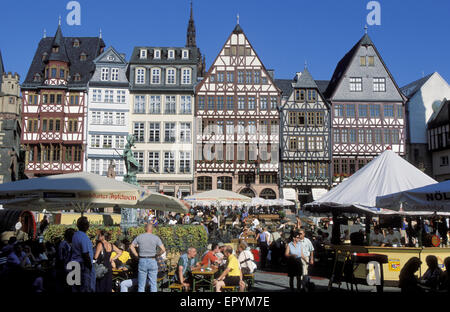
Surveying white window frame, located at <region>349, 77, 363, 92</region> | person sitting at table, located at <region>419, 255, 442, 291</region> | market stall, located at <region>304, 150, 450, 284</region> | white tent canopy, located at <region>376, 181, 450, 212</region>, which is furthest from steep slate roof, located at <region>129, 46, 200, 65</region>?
person sitting at table, located at <region>419, 255, 442, 291</region>

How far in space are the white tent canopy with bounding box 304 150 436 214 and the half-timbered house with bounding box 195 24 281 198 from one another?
26.6m

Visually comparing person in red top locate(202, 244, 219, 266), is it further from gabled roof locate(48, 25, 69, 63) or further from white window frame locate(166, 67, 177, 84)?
gabled roof locate(48, 25, 69, 63)

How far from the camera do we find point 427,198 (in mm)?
9539

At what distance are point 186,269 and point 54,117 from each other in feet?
113

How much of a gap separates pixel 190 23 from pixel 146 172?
38.4m

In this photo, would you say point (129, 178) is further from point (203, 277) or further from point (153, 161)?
point (153, 161)

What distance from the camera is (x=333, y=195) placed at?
14.4m

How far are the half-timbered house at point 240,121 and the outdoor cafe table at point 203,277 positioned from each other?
1222 inches

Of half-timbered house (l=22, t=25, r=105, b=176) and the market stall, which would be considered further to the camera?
half-timbered house (l=22, t=25, r=105, b=176)

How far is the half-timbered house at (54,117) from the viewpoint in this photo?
40.5 meters

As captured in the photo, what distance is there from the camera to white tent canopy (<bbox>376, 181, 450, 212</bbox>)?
361 inches

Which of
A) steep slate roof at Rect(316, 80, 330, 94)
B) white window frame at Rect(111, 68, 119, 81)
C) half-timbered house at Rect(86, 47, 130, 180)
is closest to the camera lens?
half-timbered house at Rect(86, 47, 130, 180)

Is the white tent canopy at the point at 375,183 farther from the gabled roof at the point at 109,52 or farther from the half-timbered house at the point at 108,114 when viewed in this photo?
the gabled roof at the point at 109,52

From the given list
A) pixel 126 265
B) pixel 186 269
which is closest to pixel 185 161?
pixel 126 265
